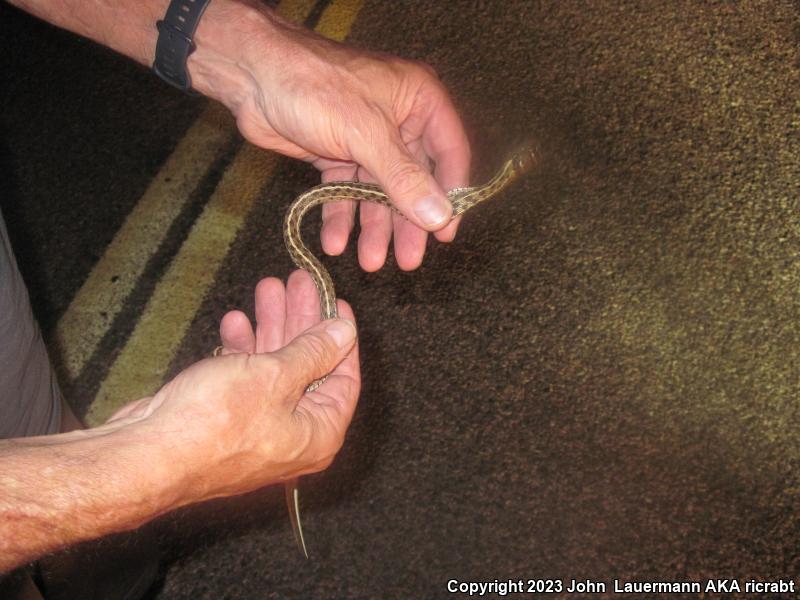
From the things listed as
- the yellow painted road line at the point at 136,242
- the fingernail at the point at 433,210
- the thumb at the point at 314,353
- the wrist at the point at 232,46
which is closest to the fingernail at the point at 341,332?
the thumb at the point at 314,353

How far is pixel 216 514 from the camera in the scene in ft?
9.85

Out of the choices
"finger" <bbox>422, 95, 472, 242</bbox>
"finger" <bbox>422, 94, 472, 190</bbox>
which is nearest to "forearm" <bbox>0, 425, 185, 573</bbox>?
"finger" <bbox>422, 95, 472, 242</bbox>

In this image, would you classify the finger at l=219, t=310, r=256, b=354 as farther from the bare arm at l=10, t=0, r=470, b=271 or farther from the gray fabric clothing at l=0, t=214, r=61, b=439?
the gray fabric clothing at l=0, t=214, r=61, b=439

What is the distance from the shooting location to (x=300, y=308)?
108 inches

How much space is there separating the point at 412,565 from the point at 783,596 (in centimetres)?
141

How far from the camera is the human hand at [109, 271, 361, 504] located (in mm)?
1716

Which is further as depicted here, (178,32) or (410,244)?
(410,244)

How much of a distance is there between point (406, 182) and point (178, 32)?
0.99 metres

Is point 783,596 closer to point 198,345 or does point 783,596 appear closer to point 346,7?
point 198,345

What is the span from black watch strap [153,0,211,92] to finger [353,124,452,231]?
0.74m

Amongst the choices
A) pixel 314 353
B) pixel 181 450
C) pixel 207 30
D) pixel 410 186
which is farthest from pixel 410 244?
pixel 181 450

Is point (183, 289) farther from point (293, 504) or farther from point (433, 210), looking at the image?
point (433, 210)

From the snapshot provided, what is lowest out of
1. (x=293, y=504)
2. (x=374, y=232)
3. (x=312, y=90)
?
(x=293, y=504)

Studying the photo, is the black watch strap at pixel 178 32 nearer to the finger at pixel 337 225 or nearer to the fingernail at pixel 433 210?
the finger at pixel 337 225
